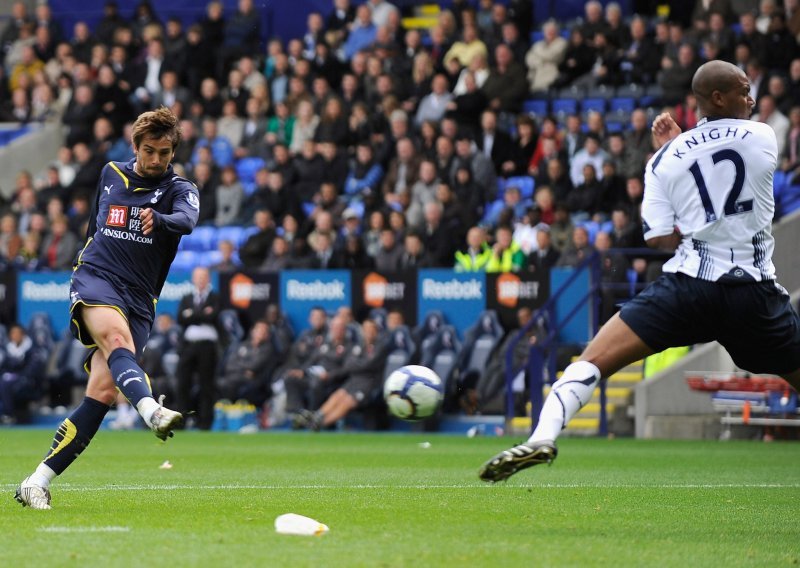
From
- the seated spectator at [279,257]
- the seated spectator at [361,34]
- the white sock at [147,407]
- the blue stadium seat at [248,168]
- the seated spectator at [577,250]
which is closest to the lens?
the white sock at [147,407]

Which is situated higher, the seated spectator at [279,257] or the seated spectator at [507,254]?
the seated spectator at [507,254]

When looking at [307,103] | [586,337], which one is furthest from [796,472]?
[307,103]

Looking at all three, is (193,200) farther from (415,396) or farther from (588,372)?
(588,372)

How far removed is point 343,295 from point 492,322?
2.73 meters

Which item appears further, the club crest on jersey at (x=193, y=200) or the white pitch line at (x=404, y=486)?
the white pitch line at (x=404, y=486)

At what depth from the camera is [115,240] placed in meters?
8.83

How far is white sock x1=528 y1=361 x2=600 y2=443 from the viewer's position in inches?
288

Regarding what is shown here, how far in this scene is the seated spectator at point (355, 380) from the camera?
866 inches

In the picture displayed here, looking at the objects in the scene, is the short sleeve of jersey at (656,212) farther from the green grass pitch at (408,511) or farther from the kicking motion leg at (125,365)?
the kicking motion leg at (125,365)

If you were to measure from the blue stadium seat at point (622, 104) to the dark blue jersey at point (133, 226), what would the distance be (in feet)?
52.4

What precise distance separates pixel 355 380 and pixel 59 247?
673cm

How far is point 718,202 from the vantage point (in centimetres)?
741

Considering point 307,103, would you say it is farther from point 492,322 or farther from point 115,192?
point 115,192

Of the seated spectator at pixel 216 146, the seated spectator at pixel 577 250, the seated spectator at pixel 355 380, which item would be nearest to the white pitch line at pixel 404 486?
the seated spectator at pixel 577 250
